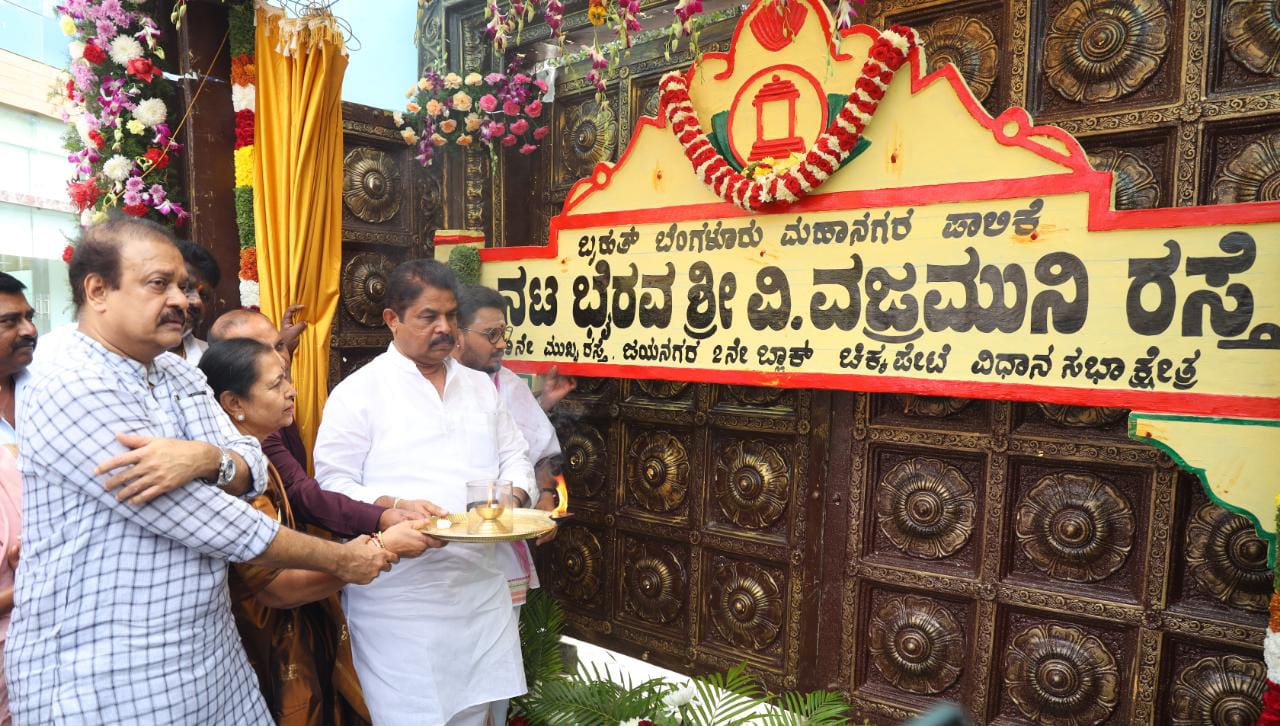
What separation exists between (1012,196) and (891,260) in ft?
1.50

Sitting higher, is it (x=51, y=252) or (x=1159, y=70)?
(x=1159, y=70)

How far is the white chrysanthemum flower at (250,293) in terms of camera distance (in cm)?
385

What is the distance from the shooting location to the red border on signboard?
7.59 ft

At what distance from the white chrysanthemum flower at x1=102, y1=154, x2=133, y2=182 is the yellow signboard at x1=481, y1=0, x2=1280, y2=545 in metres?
2.04

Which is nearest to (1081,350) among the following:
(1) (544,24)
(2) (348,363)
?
(1) (544,24)

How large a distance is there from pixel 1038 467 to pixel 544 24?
335 centimetres

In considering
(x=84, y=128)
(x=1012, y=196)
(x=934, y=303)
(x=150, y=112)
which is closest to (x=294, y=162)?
(x=150, y=112)

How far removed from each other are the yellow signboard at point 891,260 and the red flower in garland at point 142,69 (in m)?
2.03

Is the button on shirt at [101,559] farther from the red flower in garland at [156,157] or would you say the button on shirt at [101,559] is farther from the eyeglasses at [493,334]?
the red flower in garland at [156,157]

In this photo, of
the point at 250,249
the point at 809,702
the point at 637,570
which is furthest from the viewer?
the point at 637,570

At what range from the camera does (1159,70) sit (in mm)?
2750

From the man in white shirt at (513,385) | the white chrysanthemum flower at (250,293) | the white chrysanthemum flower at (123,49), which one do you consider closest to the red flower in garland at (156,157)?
the white chrysanthemum flower at (123,49)

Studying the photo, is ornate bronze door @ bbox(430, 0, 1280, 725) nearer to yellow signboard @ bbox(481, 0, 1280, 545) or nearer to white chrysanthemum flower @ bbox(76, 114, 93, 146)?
yellow signboard @ bbox(481, 0, 1280, 545)

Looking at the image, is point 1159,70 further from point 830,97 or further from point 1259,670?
point 1259,670
